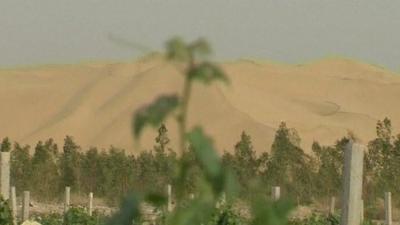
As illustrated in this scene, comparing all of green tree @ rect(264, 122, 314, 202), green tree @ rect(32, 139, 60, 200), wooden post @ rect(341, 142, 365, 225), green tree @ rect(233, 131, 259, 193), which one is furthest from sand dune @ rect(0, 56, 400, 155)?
wooden post @ rect(341, 142, 365, 225)

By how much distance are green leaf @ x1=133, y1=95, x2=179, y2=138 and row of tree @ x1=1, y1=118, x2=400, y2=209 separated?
116ft

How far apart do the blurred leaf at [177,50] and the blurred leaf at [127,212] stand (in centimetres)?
29

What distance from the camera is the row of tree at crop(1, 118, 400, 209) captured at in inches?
1540

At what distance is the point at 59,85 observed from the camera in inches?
4038

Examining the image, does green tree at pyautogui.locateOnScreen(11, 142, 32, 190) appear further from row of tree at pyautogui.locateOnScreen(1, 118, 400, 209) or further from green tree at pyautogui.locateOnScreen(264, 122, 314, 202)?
green tree at pyautogui.locateOnScreen(264, 122, 314, 202)

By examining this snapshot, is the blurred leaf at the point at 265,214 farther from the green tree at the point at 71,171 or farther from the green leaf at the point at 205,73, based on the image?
the green tree at the point at 71,171

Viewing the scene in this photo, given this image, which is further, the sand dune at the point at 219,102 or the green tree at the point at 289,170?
the sand dune at the point at 219,102

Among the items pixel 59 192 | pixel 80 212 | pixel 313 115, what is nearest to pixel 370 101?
pixel 313 115

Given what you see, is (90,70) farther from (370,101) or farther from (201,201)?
(201,201)

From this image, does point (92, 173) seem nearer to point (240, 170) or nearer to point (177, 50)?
point (240, 170)

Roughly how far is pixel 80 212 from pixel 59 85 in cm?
8237

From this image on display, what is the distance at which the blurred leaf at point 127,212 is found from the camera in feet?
7.62

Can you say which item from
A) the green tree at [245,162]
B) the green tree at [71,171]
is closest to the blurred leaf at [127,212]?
the green tree at [245,162]

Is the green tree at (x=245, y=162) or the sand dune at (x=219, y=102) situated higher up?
the sand dune at (x=219, y=102)
